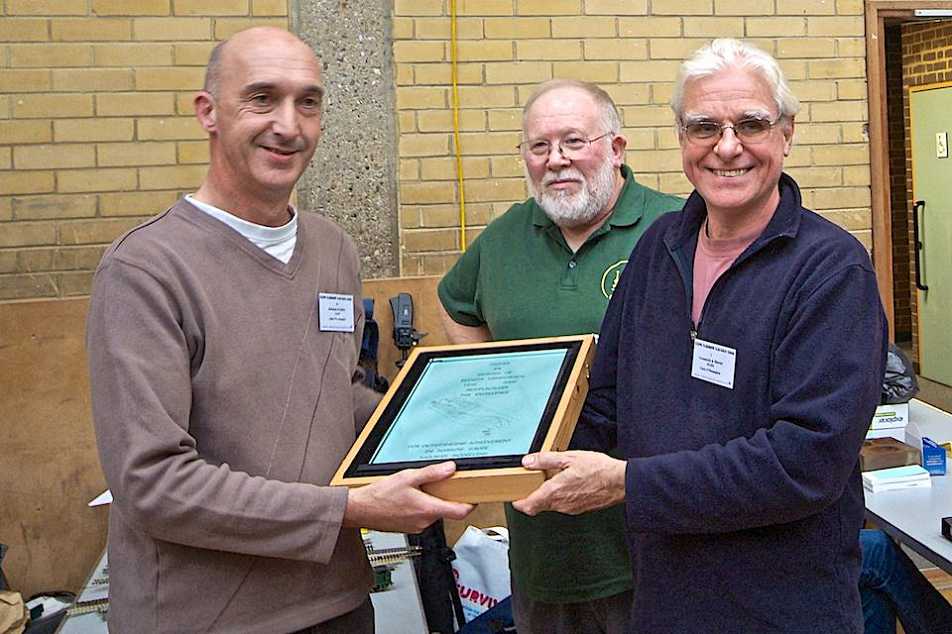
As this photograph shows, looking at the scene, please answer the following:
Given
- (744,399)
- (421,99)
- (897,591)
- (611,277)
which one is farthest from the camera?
(421,99)

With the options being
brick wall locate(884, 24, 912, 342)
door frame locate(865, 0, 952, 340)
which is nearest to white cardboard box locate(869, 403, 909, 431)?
door frame locate(865, 0, 952, 340)

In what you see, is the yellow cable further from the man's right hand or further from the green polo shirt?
the man's right hand

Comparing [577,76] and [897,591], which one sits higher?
[577,76]

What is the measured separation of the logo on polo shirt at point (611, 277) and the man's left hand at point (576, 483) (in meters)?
0.70

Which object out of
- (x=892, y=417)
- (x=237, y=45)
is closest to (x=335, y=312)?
(x=237, y=45)

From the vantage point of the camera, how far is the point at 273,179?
1719mm

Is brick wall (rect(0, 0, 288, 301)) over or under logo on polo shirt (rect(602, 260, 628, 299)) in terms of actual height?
over

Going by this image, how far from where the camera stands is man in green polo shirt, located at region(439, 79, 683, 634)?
7.41 ft

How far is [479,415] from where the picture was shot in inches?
69.9

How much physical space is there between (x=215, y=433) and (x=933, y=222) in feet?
26.5

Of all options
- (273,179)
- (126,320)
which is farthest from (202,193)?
(126,320)

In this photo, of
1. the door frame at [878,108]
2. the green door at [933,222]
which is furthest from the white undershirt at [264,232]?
the green door at [933,222]

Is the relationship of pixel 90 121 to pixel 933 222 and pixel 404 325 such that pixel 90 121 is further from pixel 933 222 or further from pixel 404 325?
pixel 933 222

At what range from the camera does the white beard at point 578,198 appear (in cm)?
236
